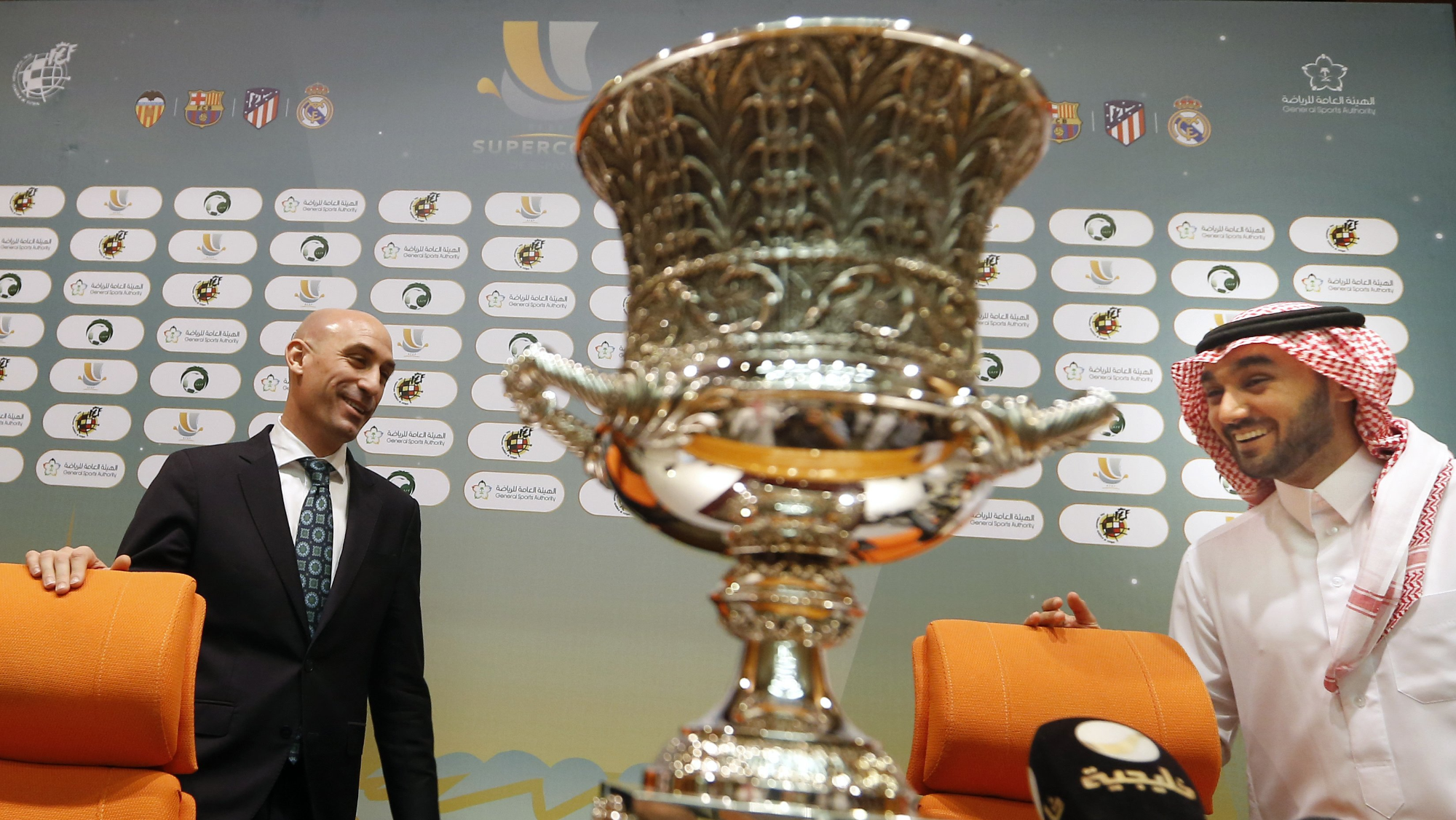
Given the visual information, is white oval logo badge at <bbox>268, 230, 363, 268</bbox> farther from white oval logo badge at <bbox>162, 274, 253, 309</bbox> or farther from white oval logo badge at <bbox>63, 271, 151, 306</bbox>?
white oval logo badge at <bbox>63, 271, 151, 306</bbox>

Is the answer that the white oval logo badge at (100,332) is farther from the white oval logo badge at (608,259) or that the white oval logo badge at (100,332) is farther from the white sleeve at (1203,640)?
the white sleeve at (1203,640)

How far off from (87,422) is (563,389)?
273 centimetres

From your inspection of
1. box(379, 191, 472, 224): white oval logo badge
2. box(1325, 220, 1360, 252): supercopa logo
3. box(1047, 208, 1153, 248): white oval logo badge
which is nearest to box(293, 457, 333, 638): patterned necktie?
box(379, 191, 472, 224): white oval logo badge

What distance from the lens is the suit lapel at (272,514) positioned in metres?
1.93

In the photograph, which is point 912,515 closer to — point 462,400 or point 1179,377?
point 1179,377

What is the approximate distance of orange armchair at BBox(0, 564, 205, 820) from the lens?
3.97 ft

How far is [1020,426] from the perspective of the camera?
635mm

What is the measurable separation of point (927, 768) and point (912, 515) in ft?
2.15

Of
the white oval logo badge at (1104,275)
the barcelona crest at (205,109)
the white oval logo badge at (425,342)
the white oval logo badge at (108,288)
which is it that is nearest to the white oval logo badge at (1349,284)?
the white oval logo badge at (1104,275)

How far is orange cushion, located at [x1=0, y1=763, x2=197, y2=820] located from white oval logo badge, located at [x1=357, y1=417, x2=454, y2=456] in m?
1.43

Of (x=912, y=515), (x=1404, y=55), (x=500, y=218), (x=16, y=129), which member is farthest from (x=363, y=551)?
(x=1404, y=55)

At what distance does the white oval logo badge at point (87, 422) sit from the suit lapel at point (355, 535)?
1.02m

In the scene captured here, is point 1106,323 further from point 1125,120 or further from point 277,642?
point 277,642

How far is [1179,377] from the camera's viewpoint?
6.91 feet
